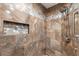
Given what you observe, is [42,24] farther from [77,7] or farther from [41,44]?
[77,7]

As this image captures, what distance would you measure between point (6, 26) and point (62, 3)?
0.81m

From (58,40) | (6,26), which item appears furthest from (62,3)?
(6,26)

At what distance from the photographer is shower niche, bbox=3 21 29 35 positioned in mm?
1307

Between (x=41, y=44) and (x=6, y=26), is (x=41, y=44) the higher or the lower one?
the lower one

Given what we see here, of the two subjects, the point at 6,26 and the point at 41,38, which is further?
the point at 41,38

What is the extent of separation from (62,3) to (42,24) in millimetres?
400

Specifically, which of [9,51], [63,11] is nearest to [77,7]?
[63,11]

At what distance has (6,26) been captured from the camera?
1310 mm

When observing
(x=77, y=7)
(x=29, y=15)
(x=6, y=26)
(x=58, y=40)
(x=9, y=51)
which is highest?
(x=77, y=7)

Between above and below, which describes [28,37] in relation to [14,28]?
below

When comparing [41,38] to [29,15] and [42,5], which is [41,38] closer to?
[29,15]

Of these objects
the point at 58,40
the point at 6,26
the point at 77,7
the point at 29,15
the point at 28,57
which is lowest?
the point at 28,57

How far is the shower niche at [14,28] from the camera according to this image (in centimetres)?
131

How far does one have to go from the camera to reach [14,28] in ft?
4.50
